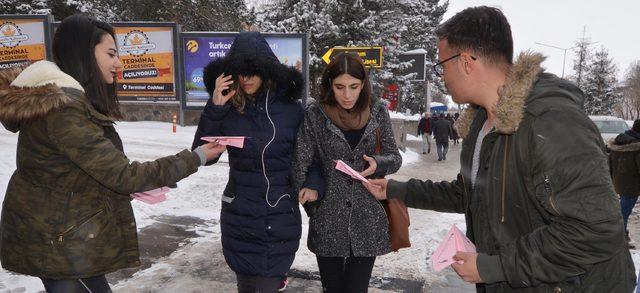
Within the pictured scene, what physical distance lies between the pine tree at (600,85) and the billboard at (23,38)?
44290 mm

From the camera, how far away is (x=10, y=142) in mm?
12547

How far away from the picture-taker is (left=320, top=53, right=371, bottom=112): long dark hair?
3.09m

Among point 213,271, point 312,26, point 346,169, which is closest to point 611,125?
point 312,26

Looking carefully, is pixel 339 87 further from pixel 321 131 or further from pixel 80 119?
pixel 80 119

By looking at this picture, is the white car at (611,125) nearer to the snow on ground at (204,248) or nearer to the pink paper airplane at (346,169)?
the snow on ground at (204,248)

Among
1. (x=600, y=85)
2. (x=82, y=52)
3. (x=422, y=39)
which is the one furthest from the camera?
(x=600, y=85)

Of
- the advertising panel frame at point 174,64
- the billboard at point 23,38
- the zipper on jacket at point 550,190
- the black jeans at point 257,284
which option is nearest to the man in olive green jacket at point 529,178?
the zipper on jacket at point 550,190

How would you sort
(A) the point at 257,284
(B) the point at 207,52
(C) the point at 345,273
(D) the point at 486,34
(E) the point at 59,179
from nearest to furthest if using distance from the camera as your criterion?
(D) the point at 486,34
(E) the point at 59,179
(A) the point at 257,284
(C) the point at 345,273
(B) the point at 207,52

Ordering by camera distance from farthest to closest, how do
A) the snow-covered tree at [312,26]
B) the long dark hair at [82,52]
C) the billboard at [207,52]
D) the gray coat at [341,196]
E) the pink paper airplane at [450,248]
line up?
1. the snow-covered tree at [312,26]
2. the billboard at [207,52]
3. the gray coat at [341,196]
4. the long dark hair at [82,52]
5. the pink paper airplane at [450,248]

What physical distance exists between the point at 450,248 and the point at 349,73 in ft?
4.88

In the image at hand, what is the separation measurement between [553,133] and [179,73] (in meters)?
18.1

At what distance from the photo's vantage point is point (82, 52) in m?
2.32

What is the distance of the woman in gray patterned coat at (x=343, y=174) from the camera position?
9.86ft

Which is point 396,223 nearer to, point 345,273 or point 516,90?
point 345,273
